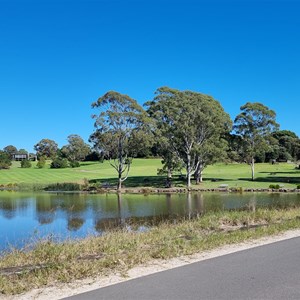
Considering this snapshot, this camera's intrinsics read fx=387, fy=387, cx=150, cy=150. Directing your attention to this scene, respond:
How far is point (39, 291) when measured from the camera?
20.9ft

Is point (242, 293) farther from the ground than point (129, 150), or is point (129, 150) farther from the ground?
point (129, 150)

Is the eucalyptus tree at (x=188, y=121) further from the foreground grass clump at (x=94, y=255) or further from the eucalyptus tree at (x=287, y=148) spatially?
the eucalyptus tree at (x=287, y=148)

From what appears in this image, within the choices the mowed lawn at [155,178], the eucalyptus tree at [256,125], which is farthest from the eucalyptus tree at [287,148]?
the eucalyptus tree at [256,125]

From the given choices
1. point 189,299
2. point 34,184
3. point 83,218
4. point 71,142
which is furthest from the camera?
point 71,142

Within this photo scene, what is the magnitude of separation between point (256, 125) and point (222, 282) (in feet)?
167

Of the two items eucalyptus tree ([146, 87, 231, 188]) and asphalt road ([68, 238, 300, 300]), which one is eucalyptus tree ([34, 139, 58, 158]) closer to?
eucalyptus tree ([146, 87, 231, 188])

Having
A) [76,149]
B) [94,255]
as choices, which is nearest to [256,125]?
[94,255]

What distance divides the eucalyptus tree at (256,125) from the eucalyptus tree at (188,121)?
3836mm

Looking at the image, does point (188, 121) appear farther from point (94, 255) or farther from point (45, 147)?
point (45, 147)

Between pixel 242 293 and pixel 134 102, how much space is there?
43824mm

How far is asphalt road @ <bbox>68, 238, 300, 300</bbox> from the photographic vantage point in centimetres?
585

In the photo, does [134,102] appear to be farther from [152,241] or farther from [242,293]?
[242,293]

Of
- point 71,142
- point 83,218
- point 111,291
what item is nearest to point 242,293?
point 111,291

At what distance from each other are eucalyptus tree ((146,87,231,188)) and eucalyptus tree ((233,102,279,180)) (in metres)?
3.84
